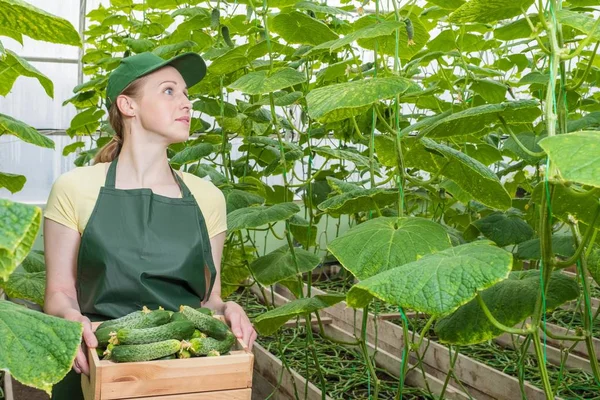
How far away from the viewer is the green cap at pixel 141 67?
197 centimetres

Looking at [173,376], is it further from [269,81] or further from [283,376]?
[283,376]

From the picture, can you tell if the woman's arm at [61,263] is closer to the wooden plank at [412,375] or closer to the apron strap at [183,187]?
the apron strap at [183,187]

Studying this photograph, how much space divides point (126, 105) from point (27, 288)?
0.71 metres

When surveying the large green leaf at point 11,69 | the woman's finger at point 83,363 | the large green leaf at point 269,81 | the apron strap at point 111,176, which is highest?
the large green leaf at point 11,69

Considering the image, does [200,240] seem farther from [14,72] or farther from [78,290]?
[14,72]

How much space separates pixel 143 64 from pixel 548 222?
3.62ft

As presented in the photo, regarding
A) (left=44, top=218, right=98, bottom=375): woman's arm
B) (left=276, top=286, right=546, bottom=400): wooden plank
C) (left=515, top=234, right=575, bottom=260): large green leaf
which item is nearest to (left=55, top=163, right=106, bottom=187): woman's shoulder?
(left=44, top=218, right=98, bottom=375): woman's arm

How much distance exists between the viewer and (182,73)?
2068 millimetres

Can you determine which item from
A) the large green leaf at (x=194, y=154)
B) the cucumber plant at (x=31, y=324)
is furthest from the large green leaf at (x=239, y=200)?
the cucumber plant at (x=31, y=324)

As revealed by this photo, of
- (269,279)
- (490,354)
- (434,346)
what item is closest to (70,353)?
(269,279)

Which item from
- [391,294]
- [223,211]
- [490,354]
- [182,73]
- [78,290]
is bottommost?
[490,354]

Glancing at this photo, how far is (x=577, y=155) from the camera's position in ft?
3.09

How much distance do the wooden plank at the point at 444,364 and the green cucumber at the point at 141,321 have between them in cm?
131

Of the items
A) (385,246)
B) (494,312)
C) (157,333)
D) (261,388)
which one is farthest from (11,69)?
(261,388)
